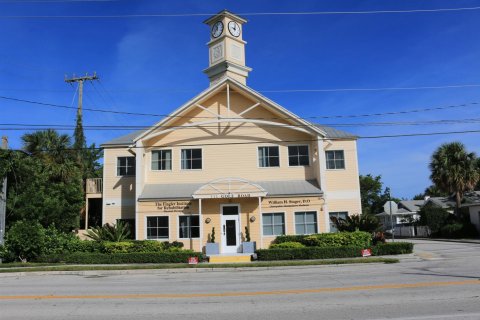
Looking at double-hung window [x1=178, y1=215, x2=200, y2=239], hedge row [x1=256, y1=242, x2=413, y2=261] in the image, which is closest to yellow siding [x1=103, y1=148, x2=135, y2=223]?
double-hung window [x1=178, y1=215, x2=200, y2=239]

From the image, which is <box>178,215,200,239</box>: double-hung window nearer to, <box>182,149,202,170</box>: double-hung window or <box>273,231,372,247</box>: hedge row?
<box>182,149,202,170</box>: double-hung window

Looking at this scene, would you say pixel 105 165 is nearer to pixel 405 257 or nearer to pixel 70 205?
pixel 70 205

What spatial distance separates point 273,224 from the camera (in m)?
25.9

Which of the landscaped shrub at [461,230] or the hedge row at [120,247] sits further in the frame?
the landscaped shrub at [461,230]

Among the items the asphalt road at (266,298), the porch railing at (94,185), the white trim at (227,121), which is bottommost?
the asphalt road at (266,298)

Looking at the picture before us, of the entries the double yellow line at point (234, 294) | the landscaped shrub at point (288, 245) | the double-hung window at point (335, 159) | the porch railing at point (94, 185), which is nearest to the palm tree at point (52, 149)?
the porch railing at point (94, 185)

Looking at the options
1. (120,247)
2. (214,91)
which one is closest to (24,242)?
(120,247)

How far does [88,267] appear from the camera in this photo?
19.5 metres

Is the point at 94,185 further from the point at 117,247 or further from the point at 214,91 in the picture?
the point at 214,91

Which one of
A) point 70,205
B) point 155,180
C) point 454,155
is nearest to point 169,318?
point 155,180

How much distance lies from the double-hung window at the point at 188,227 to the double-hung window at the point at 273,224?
3.90 metres

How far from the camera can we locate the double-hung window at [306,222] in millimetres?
25656

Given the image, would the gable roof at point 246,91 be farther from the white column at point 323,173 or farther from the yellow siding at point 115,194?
the yellow siding at point 115,194

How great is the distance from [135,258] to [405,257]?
1276 centimetres
